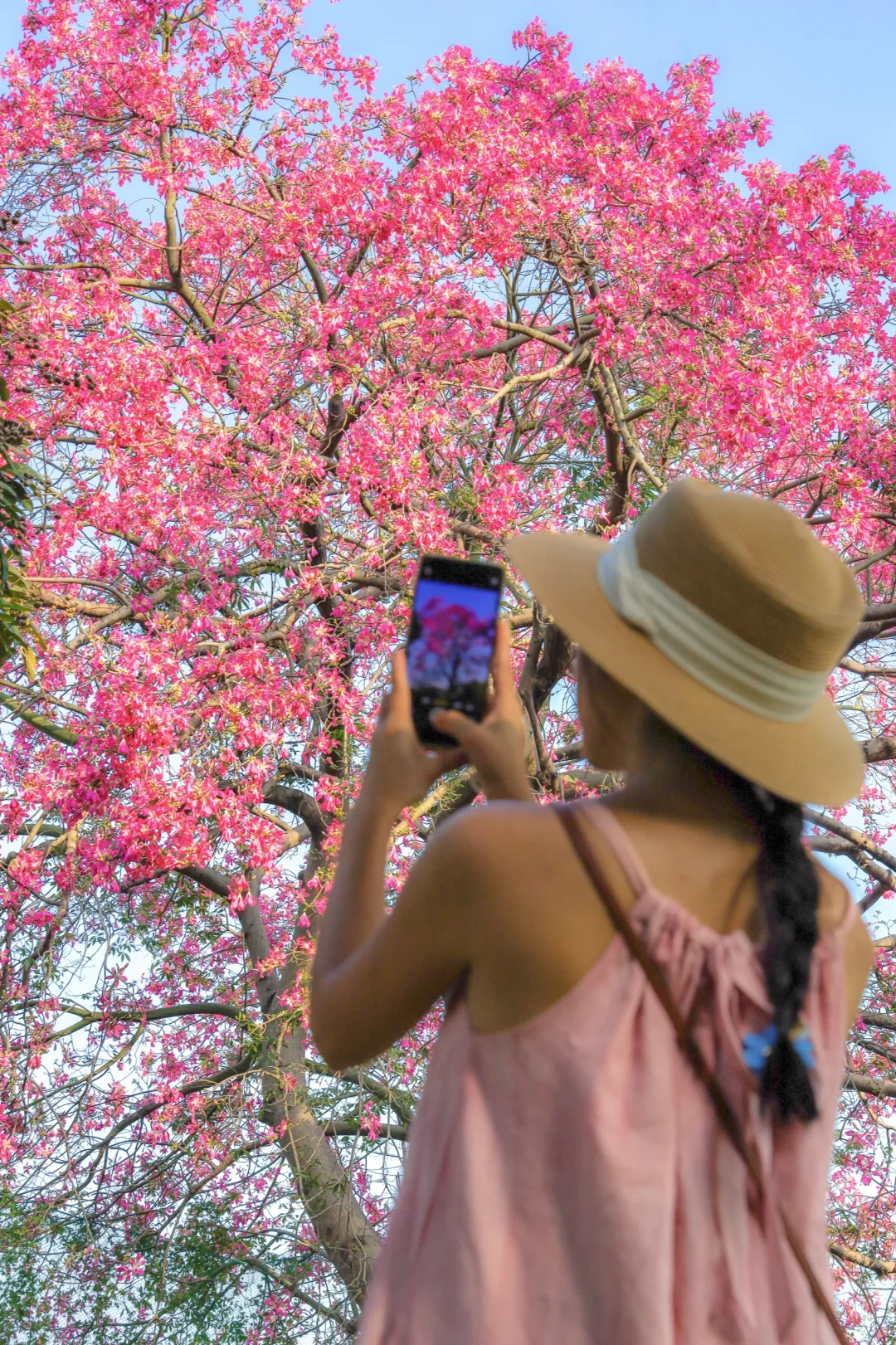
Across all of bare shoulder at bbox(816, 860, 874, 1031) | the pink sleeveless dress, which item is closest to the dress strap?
the pink sleeveless dress

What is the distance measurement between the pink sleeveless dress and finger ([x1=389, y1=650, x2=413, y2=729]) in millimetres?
286

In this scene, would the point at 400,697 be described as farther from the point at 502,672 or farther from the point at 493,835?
the point at 493,835

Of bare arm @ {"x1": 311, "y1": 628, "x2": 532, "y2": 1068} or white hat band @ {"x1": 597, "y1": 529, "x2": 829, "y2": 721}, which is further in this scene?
white hat band @ {"x1": 597, "y1": 529, "x2": 829, "y2": 721}

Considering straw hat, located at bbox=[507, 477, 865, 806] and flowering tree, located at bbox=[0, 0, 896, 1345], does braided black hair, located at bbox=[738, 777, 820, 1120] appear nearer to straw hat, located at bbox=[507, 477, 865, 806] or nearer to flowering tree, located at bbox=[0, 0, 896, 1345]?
straw hat, located at bbox=[507, 477, 865, 806]

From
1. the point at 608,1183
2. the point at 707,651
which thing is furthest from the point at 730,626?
the point at 608,1183

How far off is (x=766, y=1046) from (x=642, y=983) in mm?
141

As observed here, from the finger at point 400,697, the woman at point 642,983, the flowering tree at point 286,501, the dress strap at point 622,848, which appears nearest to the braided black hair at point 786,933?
the woman at point 642,983

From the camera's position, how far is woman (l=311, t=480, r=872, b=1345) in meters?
1.14

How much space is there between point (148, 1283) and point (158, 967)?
6.21 ft

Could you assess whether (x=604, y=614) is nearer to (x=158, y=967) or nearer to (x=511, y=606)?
(x=511, y=606)

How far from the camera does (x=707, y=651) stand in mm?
1293

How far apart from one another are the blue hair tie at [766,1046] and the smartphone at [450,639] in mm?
461

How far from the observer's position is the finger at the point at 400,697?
1.42 meters

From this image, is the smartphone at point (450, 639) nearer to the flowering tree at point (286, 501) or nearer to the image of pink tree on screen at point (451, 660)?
the image of pink tree on screen at point (451, 660)
